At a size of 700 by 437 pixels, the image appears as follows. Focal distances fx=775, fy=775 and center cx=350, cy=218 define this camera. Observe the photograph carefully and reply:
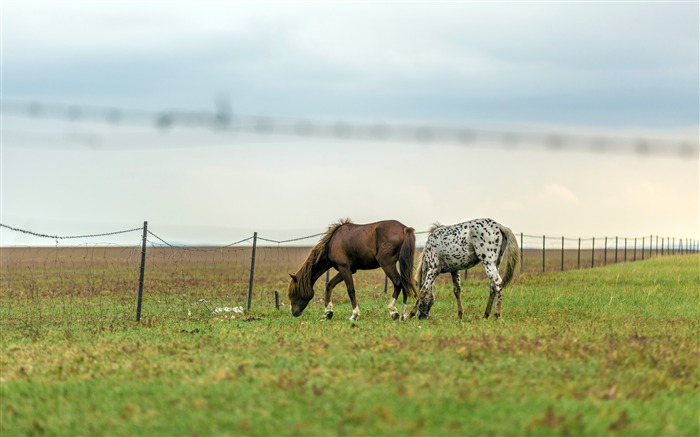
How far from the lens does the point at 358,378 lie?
9336mm

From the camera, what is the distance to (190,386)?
939cm

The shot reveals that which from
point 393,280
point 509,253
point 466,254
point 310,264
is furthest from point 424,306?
point 310,264

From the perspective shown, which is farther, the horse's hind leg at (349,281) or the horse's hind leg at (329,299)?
the horse's hind leg at (329,299)

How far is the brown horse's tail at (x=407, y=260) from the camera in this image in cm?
1733

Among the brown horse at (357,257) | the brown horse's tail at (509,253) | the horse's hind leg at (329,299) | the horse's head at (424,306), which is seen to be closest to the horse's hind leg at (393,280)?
the brown horse at (357,257)

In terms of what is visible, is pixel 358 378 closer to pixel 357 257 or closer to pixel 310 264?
pixel 357 257

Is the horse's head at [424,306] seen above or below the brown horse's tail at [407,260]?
below

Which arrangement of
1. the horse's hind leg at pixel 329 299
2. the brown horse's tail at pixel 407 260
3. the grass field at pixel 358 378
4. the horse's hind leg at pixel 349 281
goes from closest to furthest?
the grass field at pixel 358 378, the brown horse's tail at pixel 407 260, the horse's hind leg at pixel 349 281, the horse's hind leg at pixel 329 299

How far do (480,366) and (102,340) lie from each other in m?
7.40

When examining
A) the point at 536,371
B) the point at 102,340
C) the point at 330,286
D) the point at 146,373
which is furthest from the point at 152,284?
the point at 536,371

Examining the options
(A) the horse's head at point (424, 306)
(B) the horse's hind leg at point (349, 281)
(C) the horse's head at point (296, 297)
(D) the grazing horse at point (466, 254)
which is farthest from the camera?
(C) the horse's head at point (296, 297)

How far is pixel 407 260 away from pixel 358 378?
8170mm

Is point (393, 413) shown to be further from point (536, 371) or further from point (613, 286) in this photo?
point (613, 286)

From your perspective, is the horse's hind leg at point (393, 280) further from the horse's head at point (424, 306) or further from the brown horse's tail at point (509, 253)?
the brown horse's tail at point (509, 253)
